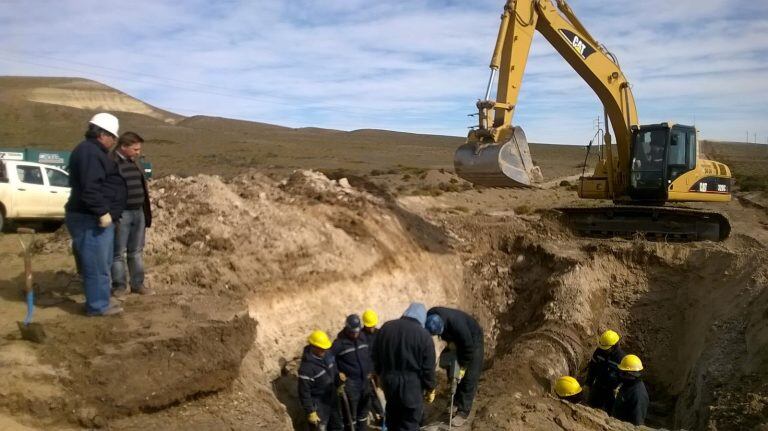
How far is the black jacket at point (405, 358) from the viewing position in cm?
705

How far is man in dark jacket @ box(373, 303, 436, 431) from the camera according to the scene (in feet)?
23.1

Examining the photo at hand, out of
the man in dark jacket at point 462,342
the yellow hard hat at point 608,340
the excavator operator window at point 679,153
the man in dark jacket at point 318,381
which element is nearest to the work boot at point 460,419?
the man in dark jacket at point 462,342

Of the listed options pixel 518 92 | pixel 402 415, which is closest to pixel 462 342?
pixel 402 415

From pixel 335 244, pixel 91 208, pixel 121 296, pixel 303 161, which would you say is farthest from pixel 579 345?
pixel 303 161

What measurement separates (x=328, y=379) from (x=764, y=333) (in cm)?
596

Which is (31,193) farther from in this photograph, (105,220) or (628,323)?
(628,323)

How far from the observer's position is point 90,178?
634cm

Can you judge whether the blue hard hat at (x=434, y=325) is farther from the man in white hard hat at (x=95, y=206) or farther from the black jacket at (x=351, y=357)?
the man in white hard hat at (x=95, y=206)

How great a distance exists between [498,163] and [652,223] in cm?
543

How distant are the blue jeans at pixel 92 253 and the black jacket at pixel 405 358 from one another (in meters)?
2.95

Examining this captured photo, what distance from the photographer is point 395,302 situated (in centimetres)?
1187

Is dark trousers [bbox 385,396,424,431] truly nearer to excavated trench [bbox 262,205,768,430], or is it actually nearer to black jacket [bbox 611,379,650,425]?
excavated trench [bbox 262,205,768,430]

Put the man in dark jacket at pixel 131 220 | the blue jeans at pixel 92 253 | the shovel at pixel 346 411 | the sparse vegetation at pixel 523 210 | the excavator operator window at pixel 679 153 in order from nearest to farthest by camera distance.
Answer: the blue jeans at pixel 92 253 → the man in dark jacket at pixel 131 220 → the shovel at pixel 346 411 → the excavator operator window at pixel 679 153 → the sparse vegetation at pixel 523 210

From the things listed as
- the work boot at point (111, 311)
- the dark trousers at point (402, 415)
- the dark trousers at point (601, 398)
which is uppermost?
the work boot at point (111, 311)
